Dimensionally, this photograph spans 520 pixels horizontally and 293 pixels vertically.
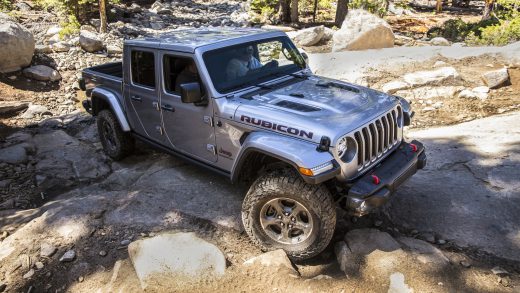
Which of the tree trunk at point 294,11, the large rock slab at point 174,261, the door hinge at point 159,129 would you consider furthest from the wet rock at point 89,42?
the large rock slab at point 174,261

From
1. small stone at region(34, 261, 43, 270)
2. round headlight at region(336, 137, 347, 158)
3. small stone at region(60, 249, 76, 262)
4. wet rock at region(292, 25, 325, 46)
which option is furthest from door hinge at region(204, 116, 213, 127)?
wet rock at region(292, 25, 325, 46)

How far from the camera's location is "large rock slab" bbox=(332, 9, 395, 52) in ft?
33.4

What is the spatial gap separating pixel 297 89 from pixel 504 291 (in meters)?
2.55

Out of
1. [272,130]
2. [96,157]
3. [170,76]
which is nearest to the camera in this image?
[272,130]

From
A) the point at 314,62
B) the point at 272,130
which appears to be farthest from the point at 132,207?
the point at 314,62

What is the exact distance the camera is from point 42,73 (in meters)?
10.1

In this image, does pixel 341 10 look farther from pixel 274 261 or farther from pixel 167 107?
pixel 274 261

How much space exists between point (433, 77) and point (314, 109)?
5046 millimetres

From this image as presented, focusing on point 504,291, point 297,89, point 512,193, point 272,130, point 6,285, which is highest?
point 297,89

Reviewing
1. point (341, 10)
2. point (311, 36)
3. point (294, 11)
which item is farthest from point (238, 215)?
point (294, 11)

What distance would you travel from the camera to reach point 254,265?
3.52 meters

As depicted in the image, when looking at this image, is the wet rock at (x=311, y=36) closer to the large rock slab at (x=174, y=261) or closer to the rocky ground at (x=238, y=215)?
the rocky ground at (x=238, y=215)

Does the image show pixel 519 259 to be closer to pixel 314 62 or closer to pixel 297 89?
pixel 297 89

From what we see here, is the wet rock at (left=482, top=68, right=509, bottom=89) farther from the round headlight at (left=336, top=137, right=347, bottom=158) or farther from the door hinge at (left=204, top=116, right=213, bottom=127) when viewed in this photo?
the door hinge at (left=204, top=116, right=213, bottom=127)
